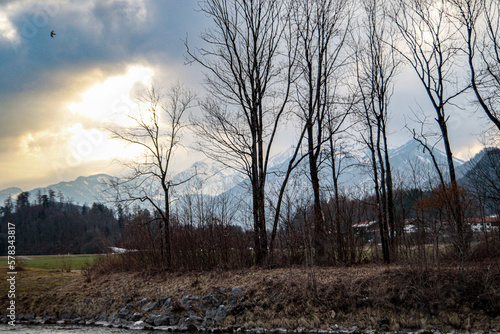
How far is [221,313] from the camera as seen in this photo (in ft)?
39.0

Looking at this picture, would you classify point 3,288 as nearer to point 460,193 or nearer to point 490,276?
point 490,276

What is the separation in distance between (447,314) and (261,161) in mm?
9947

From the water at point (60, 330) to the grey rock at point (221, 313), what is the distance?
6.89ft

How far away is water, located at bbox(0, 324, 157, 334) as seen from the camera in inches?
479

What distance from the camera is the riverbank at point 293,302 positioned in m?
10.1

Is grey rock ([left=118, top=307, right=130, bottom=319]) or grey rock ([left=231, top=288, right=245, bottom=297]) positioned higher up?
grey rock ([left=231, top=288, right=245, bottom=297])

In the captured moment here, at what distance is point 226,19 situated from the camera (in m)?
17.2

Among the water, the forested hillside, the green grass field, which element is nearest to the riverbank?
the water

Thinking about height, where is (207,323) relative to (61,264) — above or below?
below

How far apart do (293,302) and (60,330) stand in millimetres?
8595

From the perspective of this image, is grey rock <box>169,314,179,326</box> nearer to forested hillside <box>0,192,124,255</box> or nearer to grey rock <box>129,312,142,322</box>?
grey rock <box>129,312,142,322</box>

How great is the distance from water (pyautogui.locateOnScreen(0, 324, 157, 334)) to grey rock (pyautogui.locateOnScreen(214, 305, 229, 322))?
2100 mm

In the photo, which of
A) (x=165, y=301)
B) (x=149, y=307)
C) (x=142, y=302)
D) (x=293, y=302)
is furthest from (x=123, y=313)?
(x=293, y=302)

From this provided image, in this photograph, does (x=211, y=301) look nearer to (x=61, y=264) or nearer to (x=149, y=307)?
(x=149, y=307)
